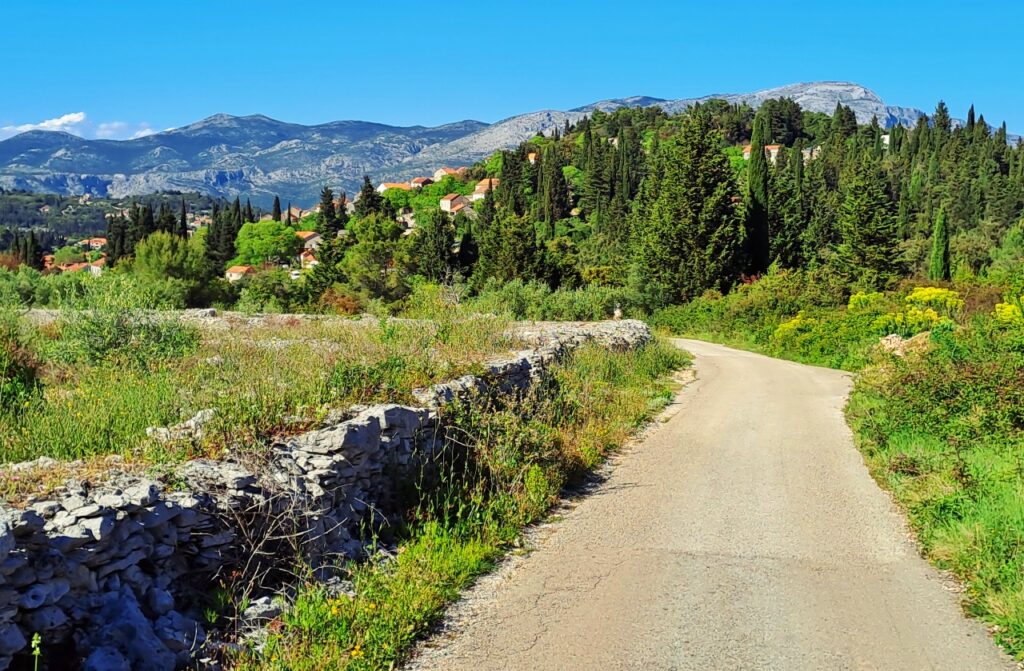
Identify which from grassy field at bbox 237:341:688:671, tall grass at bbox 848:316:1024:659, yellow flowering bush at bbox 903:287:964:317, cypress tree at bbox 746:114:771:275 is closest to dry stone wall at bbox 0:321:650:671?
grassy field at bbox 237:341:688:671

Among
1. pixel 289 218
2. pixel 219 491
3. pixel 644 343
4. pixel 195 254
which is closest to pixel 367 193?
pixel 289 218

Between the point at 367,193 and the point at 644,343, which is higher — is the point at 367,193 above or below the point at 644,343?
above

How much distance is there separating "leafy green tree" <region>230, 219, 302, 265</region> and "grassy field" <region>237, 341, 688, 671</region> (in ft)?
294

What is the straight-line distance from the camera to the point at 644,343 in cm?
2017

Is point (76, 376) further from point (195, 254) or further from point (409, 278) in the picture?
point (409, 278)

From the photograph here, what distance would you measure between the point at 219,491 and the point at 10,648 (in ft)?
5.60

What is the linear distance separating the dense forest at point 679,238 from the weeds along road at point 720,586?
82.1 feet

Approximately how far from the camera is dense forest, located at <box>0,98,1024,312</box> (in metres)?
43.6

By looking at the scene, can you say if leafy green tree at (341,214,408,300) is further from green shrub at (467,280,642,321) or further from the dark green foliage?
→ the dark green foliage

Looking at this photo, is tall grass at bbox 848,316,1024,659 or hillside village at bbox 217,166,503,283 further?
hillside village at bbox 217,166,503,283

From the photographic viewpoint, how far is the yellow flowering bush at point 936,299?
2611 cm

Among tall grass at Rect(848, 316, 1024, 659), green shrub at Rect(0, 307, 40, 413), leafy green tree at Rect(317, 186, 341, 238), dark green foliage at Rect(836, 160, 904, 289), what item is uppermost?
leafy green tree at Rect(317, 186, 341, 238)

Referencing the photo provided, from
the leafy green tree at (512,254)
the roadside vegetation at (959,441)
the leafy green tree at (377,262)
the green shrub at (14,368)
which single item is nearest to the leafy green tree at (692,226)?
the leafy green tree at (512,254)

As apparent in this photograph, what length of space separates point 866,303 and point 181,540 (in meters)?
29.7
